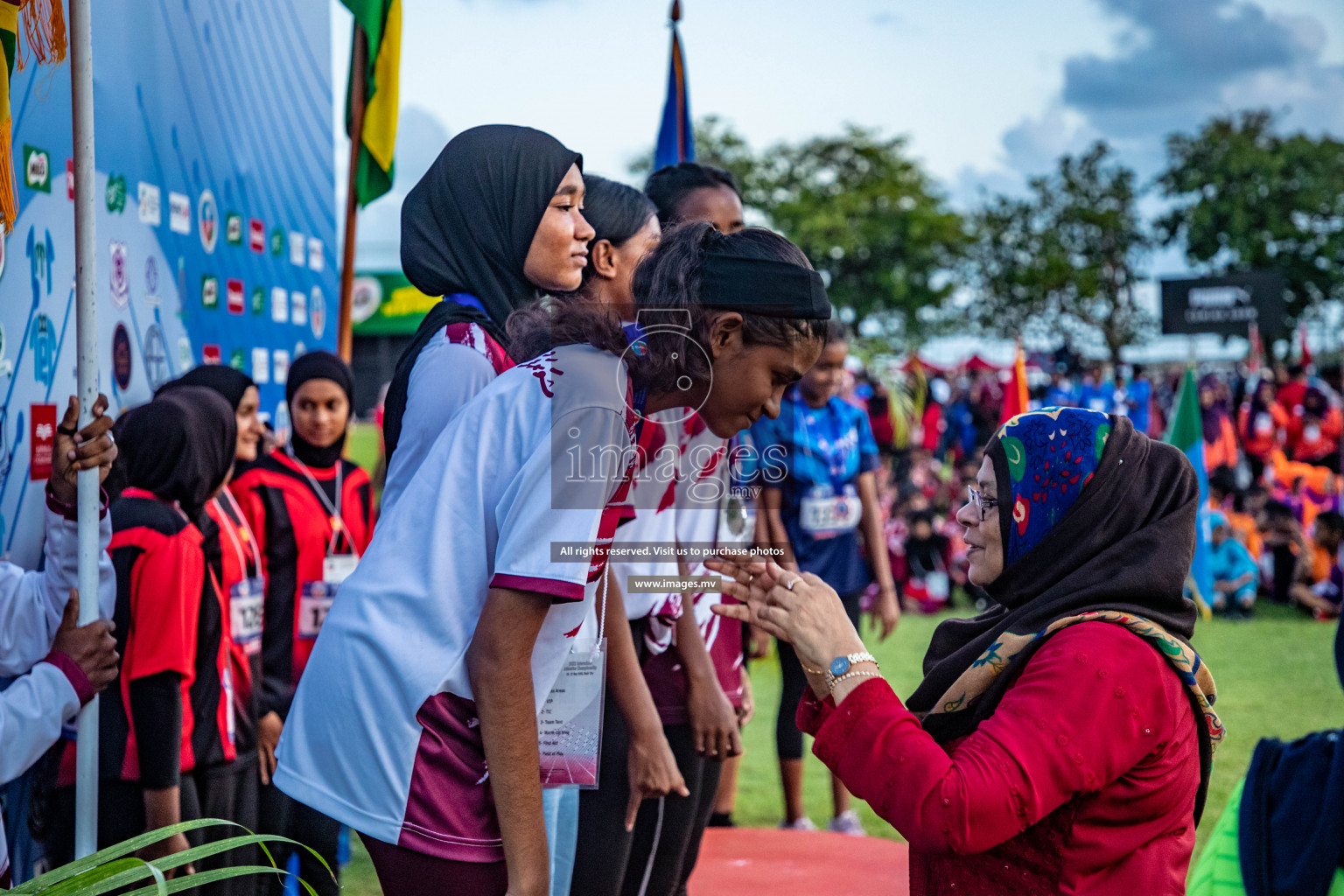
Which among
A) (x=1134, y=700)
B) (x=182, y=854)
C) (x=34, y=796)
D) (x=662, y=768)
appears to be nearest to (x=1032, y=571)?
(x=1134, y=700)

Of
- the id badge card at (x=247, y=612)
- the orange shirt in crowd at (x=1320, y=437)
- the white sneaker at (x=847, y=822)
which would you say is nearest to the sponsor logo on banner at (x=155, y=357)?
the id badge card at (x=247, y=612)

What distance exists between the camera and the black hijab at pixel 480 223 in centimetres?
157

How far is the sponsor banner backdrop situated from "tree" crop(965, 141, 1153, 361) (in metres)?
26.1

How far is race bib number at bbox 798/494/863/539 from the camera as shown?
4270 millimetres

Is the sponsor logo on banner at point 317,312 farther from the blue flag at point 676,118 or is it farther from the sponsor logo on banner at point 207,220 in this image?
the blue flag at point 676,118

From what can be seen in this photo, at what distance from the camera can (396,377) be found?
1.58 metres

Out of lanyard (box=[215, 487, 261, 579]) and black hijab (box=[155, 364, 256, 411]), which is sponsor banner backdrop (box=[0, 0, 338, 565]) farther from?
lanyard (box=[215, 487, 261, 579])

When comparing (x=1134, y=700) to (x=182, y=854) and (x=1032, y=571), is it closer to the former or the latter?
(x=1032, y=571)

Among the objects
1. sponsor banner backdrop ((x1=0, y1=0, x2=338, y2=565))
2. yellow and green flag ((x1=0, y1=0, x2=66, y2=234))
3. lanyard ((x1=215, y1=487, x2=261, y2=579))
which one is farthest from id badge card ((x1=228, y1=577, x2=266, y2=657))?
yellow and green flag ((x1=0, y1=0, x2=66, y2=234))

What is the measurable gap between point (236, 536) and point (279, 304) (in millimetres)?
1536

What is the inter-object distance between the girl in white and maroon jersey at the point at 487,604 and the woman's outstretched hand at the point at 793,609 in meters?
0.24

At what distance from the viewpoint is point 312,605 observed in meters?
3.17

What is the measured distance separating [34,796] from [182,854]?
58.1 inches

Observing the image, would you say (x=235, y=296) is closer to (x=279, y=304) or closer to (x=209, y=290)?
(x=209, y=290)
